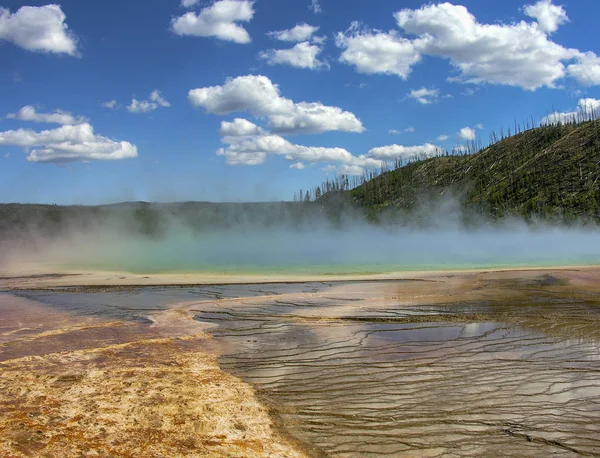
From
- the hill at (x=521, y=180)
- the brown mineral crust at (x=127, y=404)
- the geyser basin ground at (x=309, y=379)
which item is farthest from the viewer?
the hill at (x=521, y=180)

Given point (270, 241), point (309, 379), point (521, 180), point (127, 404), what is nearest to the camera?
point (127, 404)

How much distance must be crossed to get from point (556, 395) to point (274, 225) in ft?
290

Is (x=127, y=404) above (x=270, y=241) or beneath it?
beneath

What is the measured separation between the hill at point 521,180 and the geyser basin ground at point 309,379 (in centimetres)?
5041

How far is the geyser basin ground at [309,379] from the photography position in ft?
17.9

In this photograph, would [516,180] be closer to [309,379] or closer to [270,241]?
[270,241]

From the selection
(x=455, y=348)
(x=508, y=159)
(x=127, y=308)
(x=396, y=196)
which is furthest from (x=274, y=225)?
(x=455, y=348)

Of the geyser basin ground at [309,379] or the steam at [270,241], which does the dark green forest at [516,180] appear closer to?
the steam at [270,241]

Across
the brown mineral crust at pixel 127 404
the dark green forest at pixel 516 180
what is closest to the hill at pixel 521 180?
the dark green forest at pixel 516 180

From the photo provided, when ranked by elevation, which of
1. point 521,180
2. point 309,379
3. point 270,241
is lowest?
point 309,379

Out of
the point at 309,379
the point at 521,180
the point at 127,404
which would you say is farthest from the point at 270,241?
the point at 127,404

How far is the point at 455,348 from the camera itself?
8992 millimetres

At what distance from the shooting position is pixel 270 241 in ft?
188

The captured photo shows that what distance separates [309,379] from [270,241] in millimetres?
50025
